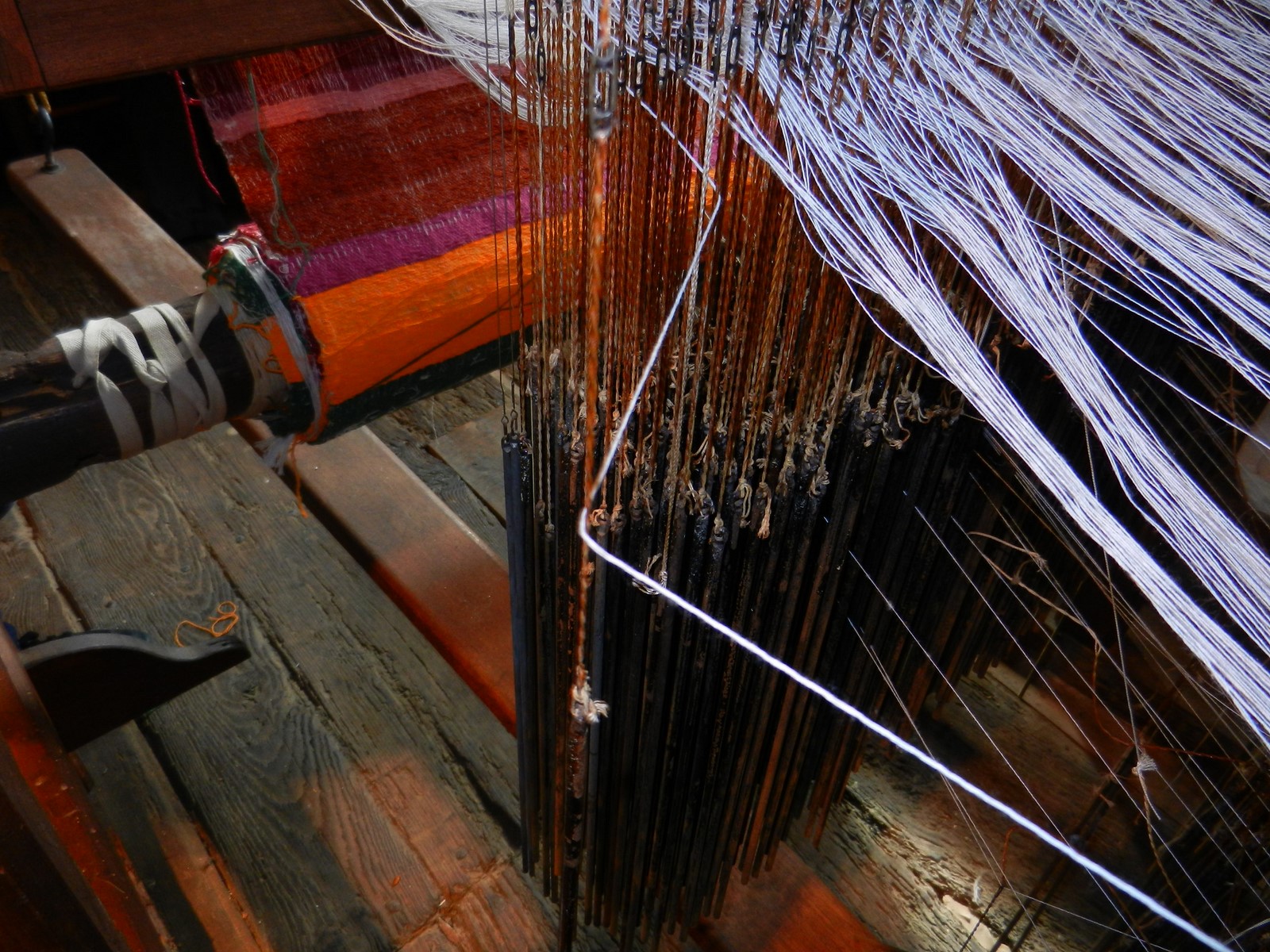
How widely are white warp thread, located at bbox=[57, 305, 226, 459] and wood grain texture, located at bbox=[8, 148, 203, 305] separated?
644 millimetres

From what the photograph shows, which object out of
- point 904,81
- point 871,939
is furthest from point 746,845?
point 904,81

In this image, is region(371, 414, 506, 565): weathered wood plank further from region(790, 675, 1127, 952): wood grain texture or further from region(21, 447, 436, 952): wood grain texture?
region(790, 675, 1127, 952): wood grain texture

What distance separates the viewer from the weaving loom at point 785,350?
58cm

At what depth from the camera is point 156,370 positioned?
36.1 inches

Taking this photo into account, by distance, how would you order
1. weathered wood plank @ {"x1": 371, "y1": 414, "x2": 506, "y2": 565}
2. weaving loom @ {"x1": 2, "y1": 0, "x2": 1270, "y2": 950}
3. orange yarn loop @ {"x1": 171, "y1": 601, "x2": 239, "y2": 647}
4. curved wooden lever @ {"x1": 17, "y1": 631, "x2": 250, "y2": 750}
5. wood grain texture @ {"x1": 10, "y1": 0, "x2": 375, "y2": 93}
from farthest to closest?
1. weathered wood plank @ {"x1": 371, "y1": 414, "x2": 506, "y2": 565}
2. orange yarn loop @ {"x1": 171, "y1": 601, "x2": 239, "y2": 647}
3. curved wooden lever @ {"x1": 17, "y1": 631, "x2": 250, "y2": 750}
4. wood grain texture @ {"x1": 10, "y1": 0, "x2": 375, "y2": 93}
5. weaving loom @ {"x1": 2, "y1": 0, "x2": 1270, "y2": 950}

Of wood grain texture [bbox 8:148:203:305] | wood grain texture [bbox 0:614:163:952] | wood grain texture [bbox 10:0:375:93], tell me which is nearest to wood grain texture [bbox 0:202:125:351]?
wood grain texture [bbox 8:148:203:305]

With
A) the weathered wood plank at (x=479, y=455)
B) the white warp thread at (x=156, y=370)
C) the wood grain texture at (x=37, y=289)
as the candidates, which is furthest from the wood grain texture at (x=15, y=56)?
the wood grain texture at (x=37, y=289)

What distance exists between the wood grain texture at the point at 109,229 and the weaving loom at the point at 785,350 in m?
0.55

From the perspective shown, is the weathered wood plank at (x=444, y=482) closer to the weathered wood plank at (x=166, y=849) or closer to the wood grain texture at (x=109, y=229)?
the wood grain texture at (x=109, y=229)

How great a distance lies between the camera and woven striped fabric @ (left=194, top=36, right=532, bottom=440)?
3.40 ft

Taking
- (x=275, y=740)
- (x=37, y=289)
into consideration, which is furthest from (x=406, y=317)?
(x=37, y=289)

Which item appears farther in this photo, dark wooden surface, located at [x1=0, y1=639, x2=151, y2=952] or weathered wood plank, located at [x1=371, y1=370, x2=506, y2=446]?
weathered wood plank, located at [x1=371, y1=370, x2=506, y2=446]

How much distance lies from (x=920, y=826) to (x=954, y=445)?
67 cm

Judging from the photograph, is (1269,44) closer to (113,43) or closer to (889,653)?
(889,653)
